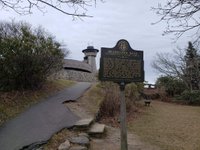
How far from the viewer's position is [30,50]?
51.0 feet

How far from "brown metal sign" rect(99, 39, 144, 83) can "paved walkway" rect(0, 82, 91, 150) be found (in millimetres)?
2282

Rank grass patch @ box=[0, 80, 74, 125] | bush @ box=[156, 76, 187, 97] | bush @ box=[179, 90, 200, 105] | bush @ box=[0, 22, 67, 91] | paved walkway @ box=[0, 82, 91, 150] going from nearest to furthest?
paved walkway @ box=[0, 82, 91, 150] < grass patch @ box=[0, 80, 74, 125] < bush @ box=[0, 22, 67, 91] < bush @ box=[179, 90, 200, 105] < bush @ box=[156, 76, 187, 97]

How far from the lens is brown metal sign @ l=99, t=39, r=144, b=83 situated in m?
Result: 7.65

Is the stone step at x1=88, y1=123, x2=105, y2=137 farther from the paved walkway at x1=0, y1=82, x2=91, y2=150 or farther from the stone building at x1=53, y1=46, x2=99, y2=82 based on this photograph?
the stone building at x1=53, y1=46, x2=99, y2=82

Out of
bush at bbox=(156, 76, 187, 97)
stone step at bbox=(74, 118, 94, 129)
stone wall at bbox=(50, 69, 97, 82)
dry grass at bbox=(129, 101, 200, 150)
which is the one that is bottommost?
dry grass at bbox=(129, 101, 200, 150)

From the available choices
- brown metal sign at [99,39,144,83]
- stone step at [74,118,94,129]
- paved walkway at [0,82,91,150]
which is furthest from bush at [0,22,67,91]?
brown metal sign at [99,39,144,83]

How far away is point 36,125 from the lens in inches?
381

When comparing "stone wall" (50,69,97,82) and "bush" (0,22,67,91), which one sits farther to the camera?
"stone wall" (50,69,97,82)

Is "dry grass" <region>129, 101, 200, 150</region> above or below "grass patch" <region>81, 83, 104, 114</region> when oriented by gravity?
below

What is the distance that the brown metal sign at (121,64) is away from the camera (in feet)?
25.1

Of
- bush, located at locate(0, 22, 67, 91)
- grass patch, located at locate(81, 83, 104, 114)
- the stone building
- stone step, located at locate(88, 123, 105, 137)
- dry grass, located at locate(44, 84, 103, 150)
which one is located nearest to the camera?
dry grass, located at locate(44, 84, 103, 150)

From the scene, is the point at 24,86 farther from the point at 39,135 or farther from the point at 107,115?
the point at 39,135

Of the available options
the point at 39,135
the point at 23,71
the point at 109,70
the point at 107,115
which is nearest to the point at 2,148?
the point at 39,135

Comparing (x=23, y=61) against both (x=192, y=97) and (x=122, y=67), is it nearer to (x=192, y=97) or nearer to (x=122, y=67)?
(x=122, y=67)
